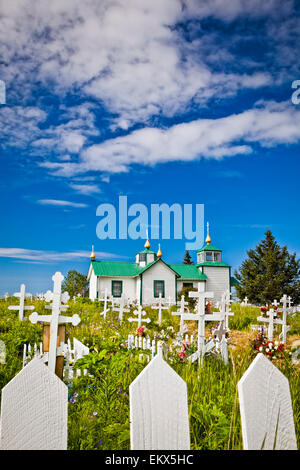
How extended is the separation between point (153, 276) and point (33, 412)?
26.6m

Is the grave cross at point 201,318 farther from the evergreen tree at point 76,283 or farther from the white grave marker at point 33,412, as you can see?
the evergreen tree at point 76,283

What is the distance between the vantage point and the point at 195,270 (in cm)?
3319

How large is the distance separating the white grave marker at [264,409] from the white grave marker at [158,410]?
37 centimetres

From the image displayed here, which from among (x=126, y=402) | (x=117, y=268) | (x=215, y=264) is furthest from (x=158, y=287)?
(x=126, y=402)

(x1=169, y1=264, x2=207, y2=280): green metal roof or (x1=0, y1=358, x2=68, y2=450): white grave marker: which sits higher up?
(x1=169, y1=264, x2=207, y2=280): green metal roof

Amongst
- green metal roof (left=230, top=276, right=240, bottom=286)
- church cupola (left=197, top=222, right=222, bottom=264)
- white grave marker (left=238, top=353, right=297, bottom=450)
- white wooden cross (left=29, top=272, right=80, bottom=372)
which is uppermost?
church cupola (left=197, top=222, right=222, bottom=264)

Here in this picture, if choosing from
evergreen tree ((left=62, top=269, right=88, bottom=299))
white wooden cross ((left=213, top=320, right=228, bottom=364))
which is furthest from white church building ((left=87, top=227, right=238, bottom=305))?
white wooden cross ((left=213, top=320, right=228, bottom=364))

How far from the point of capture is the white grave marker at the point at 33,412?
1.89m

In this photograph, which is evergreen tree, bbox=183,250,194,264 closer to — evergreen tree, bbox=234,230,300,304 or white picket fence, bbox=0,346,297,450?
evergreen tree, bbox=234,230,300,304

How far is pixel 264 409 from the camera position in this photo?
2.10m

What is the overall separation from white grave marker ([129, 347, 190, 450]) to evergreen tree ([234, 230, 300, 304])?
34349 millimetres

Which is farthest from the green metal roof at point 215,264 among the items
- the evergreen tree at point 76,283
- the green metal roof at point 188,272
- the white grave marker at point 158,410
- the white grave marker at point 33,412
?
the white grave marker at point 33,412

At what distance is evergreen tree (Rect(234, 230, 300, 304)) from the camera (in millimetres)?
34438
